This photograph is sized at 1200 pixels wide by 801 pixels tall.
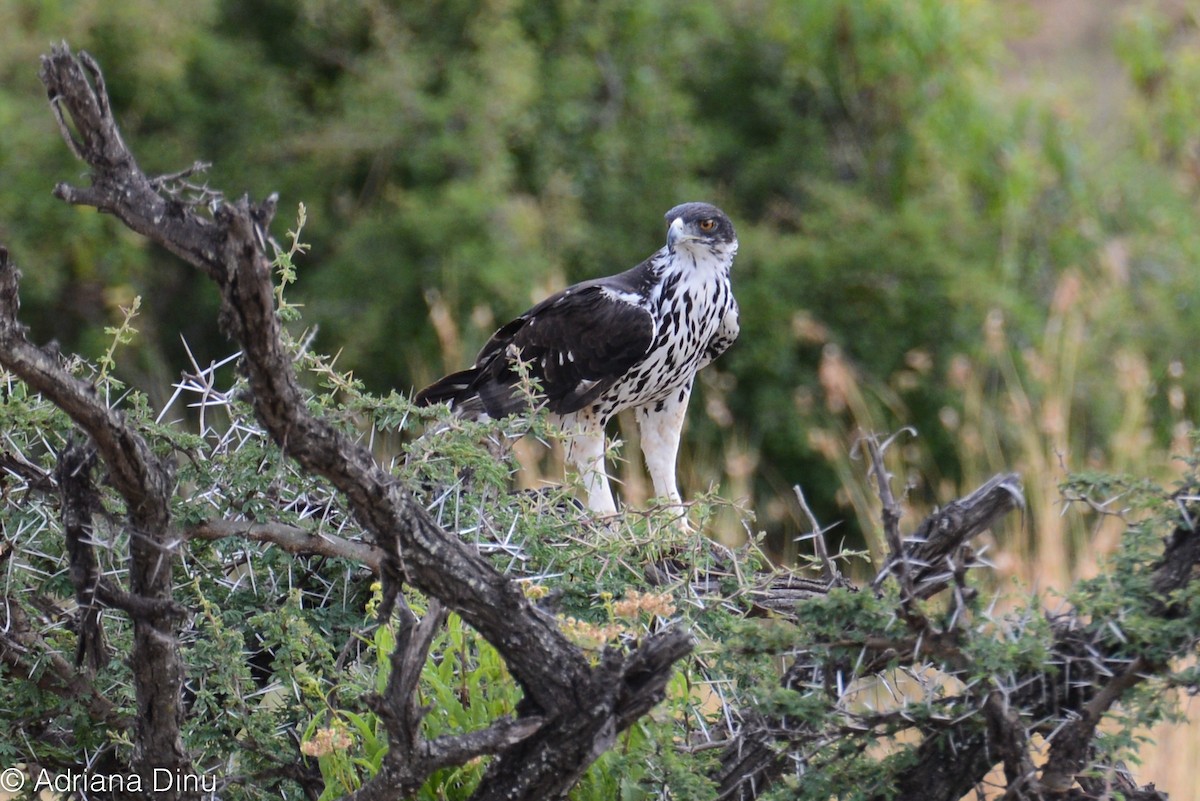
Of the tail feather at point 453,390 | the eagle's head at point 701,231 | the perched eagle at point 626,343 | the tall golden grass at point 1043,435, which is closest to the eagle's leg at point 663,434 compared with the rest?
the perched eagle at point 626,343

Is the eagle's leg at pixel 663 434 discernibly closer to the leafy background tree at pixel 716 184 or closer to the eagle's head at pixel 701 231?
the eagle's head at pixel 701 231

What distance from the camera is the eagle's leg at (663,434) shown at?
4.51m

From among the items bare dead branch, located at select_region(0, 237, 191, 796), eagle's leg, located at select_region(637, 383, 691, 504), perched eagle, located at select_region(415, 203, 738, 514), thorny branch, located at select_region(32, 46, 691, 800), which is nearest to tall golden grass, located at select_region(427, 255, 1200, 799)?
eagle's leg, located at select_region(637, 383, 691, 504)

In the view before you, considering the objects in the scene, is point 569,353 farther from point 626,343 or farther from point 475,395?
point 475,395

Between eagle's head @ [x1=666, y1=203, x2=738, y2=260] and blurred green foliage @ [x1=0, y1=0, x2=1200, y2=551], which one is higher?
blurred green foliage @ [x1=0, y1=0, x2=1200, y2=551]

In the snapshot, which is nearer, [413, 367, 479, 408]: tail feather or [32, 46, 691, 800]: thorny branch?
[32, 46, 691, 800]: thorny branch

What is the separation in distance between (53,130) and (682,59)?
12.6ft

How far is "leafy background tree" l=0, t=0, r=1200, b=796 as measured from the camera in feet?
26.6

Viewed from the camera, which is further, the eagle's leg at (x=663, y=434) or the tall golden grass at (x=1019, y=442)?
the tall golden grass at (x=1019, y=442)

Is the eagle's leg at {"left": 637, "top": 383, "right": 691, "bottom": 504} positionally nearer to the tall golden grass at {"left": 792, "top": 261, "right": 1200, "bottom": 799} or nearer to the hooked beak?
the hooked beak

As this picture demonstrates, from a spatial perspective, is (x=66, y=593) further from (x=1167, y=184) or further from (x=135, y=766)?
(x=1167, y=184)

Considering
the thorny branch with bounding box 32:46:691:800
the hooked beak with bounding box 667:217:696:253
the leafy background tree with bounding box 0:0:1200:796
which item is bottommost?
the thorny branch with bounding box 32:46:691:800

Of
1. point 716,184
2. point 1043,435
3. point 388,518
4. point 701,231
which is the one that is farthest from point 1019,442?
point 388,518

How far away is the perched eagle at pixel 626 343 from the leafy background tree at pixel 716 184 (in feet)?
10.3
